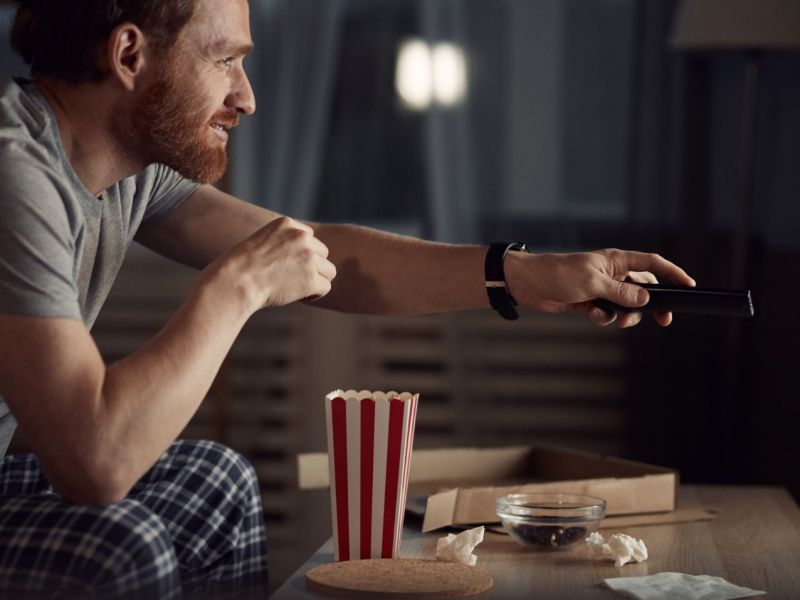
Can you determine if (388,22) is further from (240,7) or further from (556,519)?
(556,519)

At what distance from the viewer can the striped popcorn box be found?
1106 mm

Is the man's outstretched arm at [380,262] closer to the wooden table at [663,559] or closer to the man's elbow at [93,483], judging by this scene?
the wooden table at [663,559]

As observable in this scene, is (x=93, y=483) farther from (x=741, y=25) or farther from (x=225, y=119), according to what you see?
(x=741, y=25)

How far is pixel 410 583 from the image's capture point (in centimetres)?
105

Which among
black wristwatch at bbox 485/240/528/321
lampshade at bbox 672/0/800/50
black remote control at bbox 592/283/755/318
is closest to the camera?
black remote control at bbox 592/283/755/318

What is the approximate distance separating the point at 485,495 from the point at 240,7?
65cm

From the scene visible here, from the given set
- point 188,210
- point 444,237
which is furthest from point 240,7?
point 444,237

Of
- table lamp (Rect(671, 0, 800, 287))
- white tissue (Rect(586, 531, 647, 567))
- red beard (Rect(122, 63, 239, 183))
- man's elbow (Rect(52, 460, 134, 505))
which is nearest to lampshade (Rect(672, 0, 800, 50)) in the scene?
table lamp (Rect(671, 0, 800, 287))

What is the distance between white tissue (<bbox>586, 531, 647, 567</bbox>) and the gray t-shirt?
58 cm

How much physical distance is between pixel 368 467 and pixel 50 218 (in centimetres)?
38

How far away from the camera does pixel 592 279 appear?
1.32 metres

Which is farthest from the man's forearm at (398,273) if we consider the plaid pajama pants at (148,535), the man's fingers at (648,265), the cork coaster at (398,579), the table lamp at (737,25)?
the table lamp at (737,25)

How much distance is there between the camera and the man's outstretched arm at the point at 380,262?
1402 millimetres

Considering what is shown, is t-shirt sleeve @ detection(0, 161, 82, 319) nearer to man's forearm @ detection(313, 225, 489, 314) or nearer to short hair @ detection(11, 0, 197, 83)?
short hair @ detection(11, 0, 197, 83)
